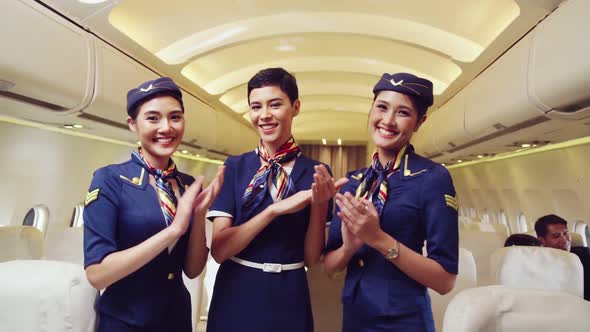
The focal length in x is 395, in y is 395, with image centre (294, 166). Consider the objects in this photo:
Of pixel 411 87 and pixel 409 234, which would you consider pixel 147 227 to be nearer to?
pixel 409 234

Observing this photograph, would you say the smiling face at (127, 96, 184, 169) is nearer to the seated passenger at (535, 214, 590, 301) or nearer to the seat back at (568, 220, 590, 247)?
the seated passenger at (535, 214, 590, 301)

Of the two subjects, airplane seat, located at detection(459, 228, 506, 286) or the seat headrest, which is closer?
the seat headrest

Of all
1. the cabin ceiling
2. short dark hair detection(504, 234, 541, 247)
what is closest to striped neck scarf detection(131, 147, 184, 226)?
the cabin ceiling

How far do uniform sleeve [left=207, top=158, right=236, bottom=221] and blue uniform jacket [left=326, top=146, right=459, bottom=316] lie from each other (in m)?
0.58

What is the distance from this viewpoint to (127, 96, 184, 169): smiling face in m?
1.61

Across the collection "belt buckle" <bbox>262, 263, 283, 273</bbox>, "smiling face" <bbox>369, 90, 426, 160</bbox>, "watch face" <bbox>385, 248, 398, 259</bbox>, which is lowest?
"belt buckle" <bbox>262, 263, 283, 273</bbox>

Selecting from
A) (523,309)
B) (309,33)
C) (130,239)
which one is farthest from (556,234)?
(130,239)

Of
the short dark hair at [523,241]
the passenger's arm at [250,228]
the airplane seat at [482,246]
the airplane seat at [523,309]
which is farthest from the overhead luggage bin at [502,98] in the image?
the passenger's arm at [250,228]

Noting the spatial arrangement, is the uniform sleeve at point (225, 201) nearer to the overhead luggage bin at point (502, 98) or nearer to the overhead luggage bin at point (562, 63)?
the overhead luggage bin at point (562, 63)

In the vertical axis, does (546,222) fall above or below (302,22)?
below

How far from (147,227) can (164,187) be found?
0.56ft

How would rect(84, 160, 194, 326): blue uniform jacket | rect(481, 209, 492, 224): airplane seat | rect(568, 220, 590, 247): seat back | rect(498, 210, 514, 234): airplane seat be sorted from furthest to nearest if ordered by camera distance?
rect(481, 209, 492, 224): airplane seat, rect(498, 210, 514, 234): airplane seat, rect(568, 220, 590, 247): seat back, rect(84, 160, 194, 326): blue uniform jacket

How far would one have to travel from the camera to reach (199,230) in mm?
1646

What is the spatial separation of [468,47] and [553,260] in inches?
94.5
